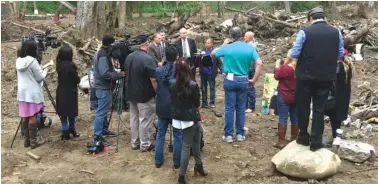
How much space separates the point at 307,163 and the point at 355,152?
1.02 m

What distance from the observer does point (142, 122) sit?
6.60m

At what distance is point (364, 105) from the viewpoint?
8.91 meters

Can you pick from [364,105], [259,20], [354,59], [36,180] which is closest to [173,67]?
[36,180]

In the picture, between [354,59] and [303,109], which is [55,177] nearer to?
[303,109]

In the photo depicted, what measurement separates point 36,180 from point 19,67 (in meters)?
1.83

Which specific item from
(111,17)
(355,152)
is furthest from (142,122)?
(111,17)

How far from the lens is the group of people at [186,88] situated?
216 inches

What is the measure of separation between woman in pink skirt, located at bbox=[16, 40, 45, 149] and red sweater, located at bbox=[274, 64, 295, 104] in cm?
371

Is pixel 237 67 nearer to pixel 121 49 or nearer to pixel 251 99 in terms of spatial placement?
pixel 121 49

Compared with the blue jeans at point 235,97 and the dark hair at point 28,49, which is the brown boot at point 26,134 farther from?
the blue jeans at point 235,97

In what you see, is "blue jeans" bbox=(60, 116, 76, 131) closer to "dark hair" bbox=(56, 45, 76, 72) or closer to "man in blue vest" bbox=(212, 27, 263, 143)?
"dark hair" bbox=(56, 45, 76, 72)

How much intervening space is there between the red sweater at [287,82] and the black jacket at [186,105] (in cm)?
166

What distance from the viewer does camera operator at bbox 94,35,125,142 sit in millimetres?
6746

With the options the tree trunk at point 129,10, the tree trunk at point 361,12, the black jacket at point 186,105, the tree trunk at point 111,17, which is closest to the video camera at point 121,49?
the black jacket at point 186,105
